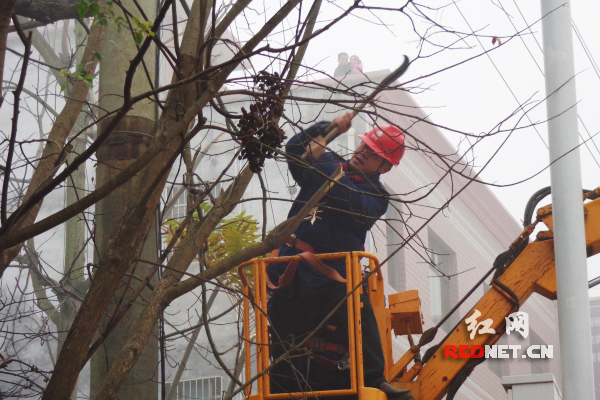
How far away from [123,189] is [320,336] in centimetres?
190

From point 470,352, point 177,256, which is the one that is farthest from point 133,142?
point 470,352

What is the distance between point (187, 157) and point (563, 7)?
3.47 m

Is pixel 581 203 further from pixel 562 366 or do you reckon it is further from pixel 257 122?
pixel 257 122

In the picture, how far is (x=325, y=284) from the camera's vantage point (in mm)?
5738

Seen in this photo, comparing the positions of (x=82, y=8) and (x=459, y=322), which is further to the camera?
(x=459, y=322)

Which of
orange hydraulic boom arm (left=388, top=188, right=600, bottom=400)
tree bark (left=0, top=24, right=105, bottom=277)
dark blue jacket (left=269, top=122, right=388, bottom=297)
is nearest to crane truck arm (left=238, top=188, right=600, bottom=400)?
orange hydraulic boom arm (left=388, top=188, right=600, bottom=400)

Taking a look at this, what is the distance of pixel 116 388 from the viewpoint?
3.68 meters

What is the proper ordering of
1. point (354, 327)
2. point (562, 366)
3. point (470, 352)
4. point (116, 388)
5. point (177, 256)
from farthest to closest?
point (470, 352) < point (562, 366) < point (354, 327) < point (177, 256) < point (116, 388)

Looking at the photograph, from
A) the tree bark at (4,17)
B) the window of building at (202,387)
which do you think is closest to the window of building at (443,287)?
the window of building at (202,387)

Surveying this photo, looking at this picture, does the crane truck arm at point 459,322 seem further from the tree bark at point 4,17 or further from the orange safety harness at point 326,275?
the tree bark at point 4,17

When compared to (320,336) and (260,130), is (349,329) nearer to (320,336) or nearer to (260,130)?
(320,336)

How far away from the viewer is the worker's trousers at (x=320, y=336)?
557 centimetres

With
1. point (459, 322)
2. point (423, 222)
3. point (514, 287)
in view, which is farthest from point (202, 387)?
point (514, 287)

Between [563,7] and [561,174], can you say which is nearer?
[561,174]
